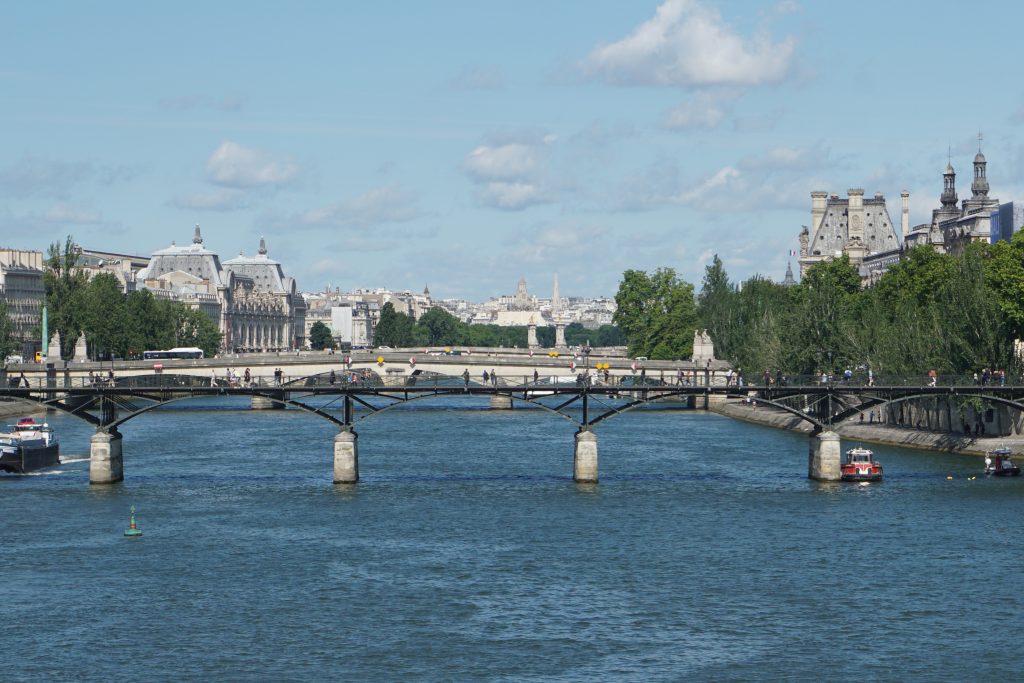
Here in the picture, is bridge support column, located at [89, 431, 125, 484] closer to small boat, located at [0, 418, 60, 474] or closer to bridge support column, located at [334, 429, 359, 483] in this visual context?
small boat, located at [0, 418, 60, 474]

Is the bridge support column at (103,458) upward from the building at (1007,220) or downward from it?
downward

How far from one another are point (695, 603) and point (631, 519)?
18405mm

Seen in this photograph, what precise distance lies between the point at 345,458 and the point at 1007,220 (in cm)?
8600

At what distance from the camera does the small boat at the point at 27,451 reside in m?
102

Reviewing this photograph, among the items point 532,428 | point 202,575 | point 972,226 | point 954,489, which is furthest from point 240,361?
point 202,575

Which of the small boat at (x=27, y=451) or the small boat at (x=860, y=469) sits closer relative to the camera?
the small boat at (x=860, y=469)

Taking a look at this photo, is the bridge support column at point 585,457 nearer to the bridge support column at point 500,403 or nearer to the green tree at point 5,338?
the bridge support column at point 500,403

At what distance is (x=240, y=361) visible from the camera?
195500mm

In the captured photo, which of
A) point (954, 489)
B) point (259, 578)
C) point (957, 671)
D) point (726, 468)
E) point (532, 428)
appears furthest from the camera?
point (532, 428)

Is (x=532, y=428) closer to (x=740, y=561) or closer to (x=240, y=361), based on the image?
(x=240, y=361)

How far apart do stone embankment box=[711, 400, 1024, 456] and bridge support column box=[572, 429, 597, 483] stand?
14.9 meters

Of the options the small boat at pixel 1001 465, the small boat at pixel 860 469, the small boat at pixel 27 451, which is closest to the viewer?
the small boat at pixel 860 469

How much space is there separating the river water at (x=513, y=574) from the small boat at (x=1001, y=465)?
80.9 inches

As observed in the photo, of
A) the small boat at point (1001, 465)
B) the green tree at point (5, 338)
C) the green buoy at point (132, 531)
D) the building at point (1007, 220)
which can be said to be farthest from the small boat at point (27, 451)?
the building at point (1007, 220)
